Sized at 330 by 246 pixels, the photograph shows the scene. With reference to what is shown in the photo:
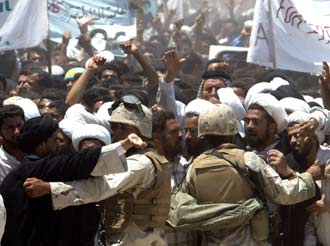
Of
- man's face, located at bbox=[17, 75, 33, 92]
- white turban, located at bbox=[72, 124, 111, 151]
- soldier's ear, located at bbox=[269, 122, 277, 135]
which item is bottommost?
man's face, located at bbox=[17, 75, 33, 92]

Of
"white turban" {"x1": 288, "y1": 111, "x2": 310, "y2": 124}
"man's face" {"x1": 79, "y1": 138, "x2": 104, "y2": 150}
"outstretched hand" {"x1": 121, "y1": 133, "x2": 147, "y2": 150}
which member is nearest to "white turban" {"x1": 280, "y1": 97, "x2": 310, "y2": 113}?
"white turban" {"x1": 288, "y1": 111, "x2": 310, "y2": 124}

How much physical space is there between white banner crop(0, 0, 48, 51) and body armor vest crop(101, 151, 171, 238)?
17.8 feet

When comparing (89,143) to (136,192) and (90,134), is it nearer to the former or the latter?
(90,134)

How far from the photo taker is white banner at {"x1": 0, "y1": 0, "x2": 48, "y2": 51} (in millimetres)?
12656

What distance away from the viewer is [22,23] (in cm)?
1273

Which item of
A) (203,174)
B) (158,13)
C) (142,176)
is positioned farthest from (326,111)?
(158,13)

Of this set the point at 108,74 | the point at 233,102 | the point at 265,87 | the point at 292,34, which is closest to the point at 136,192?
the point at 233,102

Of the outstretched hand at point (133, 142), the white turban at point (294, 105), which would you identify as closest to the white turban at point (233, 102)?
the white turban at point (294, 105)

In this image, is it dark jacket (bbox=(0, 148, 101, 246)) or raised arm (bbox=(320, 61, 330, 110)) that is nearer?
dark jacket (bbox=(0, 148, 101, 246))

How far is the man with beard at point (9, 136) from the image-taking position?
25.3 ft

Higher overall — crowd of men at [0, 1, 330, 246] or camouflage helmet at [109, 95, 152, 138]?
camouflage helmet at [109, 95, 152, 138]

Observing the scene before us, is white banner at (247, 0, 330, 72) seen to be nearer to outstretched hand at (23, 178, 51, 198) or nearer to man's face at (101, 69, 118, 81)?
man's face at (101, 69, 118, 81)

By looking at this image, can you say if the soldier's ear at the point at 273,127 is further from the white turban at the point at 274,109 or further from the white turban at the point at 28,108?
the white turban at the point at 28,108

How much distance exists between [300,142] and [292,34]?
353cm
